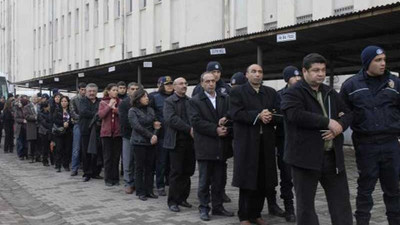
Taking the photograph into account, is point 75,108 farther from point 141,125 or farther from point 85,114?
point 141,125

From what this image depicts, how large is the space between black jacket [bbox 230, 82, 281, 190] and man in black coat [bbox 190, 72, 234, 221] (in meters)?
0.56

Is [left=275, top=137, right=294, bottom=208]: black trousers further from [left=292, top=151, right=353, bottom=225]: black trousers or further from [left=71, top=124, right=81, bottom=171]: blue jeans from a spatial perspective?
[left=71, top=124, right=81, bottom=171]: blue jeans

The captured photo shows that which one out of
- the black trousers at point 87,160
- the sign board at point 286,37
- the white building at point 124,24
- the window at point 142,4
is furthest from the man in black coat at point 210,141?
the window at point 142,4

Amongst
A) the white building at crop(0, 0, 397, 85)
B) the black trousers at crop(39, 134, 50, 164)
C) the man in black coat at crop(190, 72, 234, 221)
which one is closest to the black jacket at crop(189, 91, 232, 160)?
the man in black coat at crop(190, 72, 234, 221)

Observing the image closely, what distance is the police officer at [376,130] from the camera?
5.11 m

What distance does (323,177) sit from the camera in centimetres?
477

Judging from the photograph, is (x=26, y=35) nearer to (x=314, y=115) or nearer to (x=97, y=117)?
(x=97, y=117)

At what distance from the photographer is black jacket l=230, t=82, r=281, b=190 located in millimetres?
5949

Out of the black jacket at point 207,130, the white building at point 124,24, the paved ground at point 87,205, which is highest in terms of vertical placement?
the white building at point 124,24

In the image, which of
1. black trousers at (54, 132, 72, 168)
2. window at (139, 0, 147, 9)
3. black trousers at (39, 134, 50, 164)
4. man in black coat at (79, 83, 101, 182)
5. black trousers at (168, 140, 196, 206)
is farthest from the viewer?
window at (139, 0, 147, 9)

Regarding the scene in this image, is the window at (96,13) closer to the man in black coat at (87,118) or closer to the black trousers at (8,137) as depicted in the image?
the black trousers at (8,137)

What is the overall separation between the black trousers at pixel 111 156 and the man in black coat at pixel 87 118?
935 mm

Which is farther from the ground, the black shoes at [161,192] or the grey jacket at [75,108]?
the grey jacket at [75,108]

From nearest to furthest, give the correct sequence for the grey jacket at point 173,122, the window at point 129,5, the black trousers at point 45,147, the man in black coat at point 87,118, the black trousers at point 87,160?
the grey jacket at point 173,122 → the man in black coat at point 87,118 → the black trousers at point 87,160 → the black trousers at point 45,147 → the window at point 129,5
